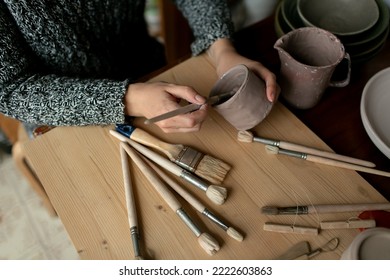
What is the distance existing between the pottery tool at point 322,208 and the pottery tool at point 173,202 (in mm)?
97

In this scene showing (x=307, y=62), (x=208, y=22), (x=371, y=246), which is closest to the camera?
Answer: (x=371, y=246)

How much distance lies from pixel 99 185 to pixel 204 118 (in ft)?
0.68

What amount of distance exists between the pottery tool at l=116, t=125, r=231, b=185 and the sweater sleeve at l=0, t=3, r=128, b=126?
6cm

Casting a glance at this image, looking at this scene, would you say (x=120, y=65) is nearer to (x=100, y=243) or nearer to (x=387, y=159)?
(x=100, y=243)

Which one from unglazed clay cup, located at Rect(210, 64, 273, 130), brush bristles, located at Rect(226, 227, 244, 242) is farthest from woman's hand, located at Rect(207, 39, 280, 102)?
brush bristles, located at Rect(226, 227, 244, 242)

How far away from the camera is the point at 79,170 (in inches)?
23.4

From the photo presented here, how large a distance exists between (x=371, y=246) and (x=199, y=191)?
253 millimetres

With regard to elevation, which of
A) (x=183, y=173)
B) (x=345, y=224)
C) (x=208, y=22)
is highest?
(x=208, y=22)

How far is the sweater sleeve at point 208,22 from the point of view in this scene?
2.39ft

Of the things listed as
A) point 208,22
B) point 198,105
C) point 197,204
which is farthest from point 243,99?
point 208,22

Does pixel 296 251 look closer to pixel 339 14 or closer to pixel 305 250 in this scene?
pixel 305 250

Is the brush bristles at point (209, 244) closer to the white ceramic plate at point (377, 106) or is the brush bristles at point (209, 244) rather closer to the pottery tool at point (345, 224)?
the pottery tool at point (345, 224)

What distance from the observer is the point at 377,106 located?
0.65 metres
